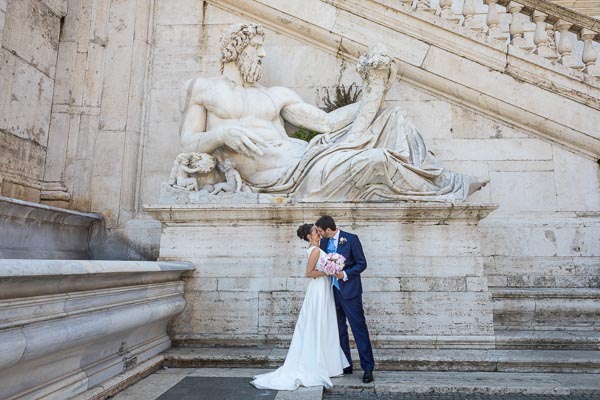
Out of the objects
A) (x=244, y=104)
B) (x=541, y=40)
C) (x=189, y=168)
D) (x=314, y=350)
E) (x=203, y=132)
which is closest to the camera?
(x=314, y=350)

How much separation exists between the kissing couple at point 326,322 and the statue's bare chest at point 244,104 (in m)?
2.23

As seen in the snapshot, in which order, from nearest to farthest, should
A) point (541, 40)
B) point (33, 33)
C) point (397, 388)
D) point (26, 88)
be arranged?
point (397, 388) → point (26, 88) → point (33, 33) → point (541, 40)

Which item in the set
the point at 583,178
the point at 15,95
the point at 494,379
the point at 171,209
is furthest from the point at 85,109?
the point at 583,178

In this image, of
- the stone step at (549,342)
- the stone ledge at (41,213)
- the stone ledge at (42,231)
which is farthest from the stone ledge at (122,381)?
the stone step at (549,342)

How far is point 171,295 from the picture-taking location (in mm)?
Result: 4438

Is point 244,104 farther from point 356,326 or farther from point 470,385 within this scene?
point 470,385

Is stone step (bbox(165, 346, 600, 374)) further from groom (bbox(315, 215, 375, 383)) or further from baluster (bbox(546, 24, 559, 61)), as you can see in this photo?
baluster (bbox(546, 24, 559, 61))

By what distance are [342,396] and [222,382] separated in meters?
0.97

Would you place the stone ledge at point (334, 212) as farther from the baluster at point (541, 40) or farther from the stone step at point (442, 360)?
the baluster at point (541, 40)

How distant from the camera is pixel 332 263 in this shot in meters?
3.76

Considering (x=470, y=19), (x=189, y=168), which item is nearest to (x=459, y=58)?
(x=470, y=19)

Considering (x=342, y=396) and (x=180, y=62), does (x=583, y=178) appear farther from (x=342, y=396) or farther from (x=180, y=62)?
(x=180, y=62)

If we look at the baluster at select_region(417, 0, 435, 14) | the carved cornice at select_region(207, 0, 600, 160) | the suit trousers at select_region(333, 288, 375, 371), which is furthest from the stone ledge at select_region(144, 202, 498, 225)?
the baluster at select_region(417, 0, 435, 14)

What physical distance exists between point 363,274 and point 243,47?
3.28 meters
